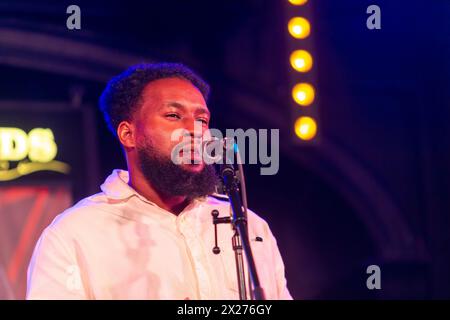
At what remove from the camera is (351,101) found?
727 cm

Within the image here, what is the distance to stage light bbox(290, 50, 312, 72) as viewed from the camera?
5.90 metres

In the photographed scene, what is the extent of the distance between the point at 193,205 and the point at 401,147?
4390mm

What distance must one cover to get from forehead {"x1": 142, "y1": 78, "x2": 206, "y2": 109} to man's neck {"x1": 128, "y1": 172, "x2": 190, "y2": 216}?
34cm

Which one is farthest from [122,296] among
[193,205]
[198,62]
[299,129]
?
[198,62]

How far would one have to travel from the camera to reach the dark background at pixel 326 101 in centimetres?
680

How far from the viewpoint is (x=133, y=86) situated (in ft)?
11.6

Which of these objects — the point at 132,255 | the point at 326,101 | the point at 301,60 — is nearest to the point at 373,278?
the point at 326,101

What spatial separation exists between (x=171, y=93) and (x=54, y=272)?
963 mm

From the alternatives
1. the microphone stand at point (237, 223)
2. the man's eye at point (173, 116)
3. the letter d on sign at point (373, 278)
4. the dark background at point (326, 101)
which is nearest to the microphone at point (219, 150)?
the microphone stand at point (237, 223)

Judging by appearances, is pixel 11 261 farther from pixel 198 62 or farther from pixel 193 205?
pixel 193 205

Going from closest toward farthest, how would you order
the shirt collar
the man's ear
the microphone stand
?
the microphone stand
the shirt collar
the man's ear

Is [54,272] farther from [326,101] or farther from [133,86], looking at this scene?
[326,101]

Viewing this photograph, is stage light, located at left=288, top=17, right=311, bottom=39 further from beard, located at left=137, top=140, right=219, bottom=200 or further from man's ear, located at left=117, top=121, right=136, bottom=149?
beard, located at left=137, top=140, right=219, bottom=200

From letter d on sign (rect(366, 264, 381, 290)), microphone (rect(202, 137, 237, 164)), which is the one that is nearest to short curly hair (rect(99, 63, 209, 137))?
microphone (rect(202, 137, 237, 164))
